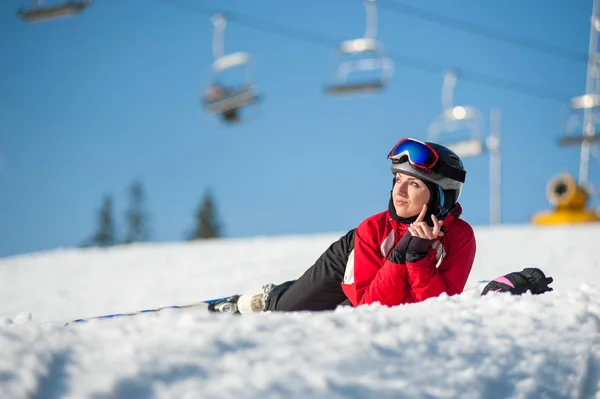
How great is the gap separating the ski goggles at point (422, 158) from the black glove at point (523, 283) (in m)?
0.51

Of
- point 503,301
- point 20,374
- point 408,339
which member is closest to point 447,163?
point 503,301

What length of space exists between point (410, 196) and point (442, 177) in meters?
0.17

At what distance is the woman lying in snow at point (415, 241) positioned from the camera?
310 cm

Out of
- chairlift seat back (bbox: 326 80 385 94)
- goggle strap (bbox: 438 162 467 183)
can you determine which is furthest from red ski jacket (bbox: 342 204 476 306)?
chairlift seat back (bbox: 326 80 385 94)

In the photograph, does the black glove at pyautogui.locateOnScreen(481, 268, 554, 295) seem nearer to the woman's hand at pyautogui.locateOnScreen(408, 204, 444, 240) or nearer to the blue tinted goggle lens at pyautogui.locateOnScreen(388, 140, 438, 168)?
the woman's hand at pyautogui.locateOnScreen(408, 204, 444, 240)

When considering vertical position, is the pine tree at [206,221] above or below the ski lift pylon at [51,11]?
below

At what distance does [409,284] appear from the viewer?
3.14 m

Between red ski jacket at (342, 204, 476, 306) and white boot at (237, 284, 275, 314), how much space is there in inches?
23.6

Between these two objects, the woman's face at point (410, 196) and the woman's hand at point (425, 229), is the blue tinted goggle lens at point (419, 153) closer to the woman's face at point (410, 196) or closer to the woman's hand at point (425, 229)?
the woman's face at point (410, 196)

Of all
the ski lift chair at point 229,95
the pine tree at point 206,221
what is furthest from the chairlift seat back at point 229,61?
the pine tree at point 206,221

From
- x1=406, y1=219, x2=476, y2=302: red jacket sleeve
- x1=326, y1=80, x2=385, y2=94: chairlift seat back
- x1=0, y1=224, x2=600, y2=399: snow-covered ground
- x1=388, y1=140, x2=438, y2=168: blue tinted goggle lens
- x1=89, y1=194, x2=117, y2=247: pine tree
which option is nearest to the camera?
x1=0, y1=224, x2=600, y2=399: snow-covered ground

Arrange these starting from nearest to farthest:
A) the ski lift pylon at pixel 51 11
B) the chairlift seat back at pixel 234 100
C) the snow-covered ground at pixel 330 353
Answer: the snow-covered ground at pixel 330 353, the ski lift pylon at pixel 51 11, the chairlift seat back at pixel 234 100

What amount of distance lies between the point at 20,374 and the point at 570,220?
16.7 m

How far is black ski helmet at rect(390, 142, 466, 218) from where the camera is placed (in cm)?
330
